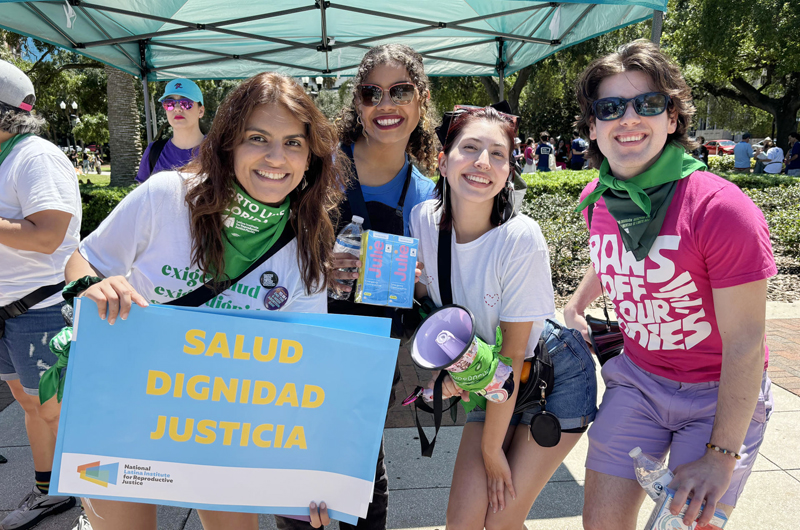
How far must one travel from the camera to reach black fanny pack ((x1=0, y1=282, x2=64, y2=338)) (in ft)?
8.84

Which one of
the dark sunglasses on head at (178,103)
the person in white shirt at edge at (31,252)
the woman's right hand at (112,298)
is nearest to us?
the woman's right hand at (112,298)

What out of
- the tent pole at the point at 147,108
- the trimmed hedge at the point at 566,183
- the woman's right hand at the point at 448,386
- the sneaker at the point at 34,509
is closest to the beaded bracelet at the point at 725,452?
the woman's right hand at the point at 448,386

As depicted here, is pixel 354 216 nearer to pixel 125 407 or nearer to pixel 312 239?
Result: pixel 312 239

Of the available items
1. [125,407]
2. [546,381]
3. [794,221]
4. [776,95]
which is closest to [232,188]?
[125,407]

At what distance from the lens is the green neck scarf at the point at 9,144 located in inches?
102

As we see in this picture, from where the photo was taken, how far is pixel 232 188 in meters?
2.01

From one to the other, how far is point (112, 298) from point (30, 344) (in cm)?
153

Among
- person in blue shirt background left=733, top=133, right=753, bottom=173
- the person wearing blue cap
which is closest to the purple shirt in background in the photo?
the person wearing blue cap

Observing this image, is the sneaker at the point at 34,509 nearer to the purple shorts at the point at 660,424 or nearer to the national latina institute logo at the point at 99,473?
the national latina institute logo at the point at 99,473

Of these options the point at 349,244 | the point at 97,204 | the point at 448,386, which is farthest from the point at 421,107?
the point at 97,204

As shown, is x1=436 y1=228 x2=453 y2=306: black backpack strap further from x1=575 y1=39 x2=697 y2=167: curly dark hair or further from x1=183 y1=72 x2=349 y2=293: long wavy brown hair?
x1=575 y1=39 x2=697 y2=167: curly dark hair

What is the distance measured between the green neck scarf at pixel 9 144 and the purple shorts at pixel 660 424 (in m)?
2.98

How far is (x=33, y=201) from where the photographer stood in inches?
99.0

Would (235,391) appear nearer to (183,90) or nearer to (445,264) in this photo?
(445,264)
